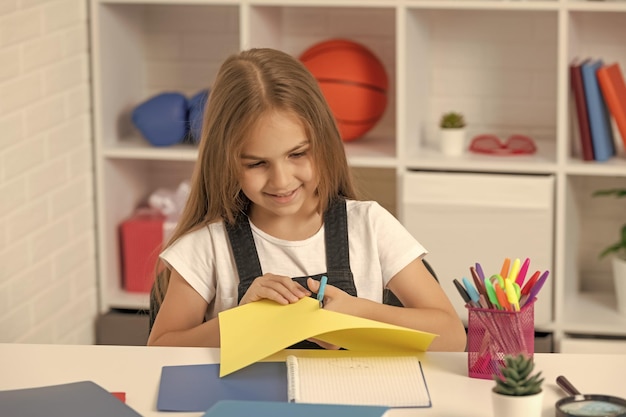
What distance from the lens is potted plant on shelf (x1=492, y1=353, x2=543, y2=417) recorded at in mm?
1263

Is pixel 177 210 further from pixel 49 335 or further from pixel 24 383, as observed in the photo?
pixel 24 383

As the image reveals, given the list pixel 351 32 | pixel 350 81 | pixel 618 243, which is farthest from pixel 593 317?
pixel 351 32

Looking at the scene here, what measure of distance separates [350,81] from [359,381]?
5.43 ft

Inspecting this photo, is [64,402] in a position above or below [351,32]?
below

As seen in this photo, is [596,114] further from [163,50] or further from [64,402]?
[64,402]

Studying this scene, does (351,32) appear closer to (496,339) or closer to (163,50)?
(163,50)

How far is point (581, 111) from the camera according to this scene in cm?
287

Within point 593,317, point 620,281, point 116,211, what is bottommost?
point 593,317

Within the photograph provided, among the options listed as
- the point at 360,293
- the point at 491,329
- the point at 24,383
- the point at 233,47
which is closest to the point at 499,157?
the point at 233,47

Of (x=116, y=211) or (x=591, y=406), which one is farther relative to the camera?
(x=116, y=211)

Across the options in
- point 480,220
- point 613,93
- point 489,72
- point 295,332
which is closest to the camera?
point 295,332

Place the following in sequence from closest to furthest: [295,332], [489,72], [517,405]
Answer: [517,405], [295,332], [489,72]

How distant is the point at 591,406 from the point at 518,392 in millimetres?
123

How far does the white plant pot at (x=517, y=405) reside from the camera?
126 centimetres
